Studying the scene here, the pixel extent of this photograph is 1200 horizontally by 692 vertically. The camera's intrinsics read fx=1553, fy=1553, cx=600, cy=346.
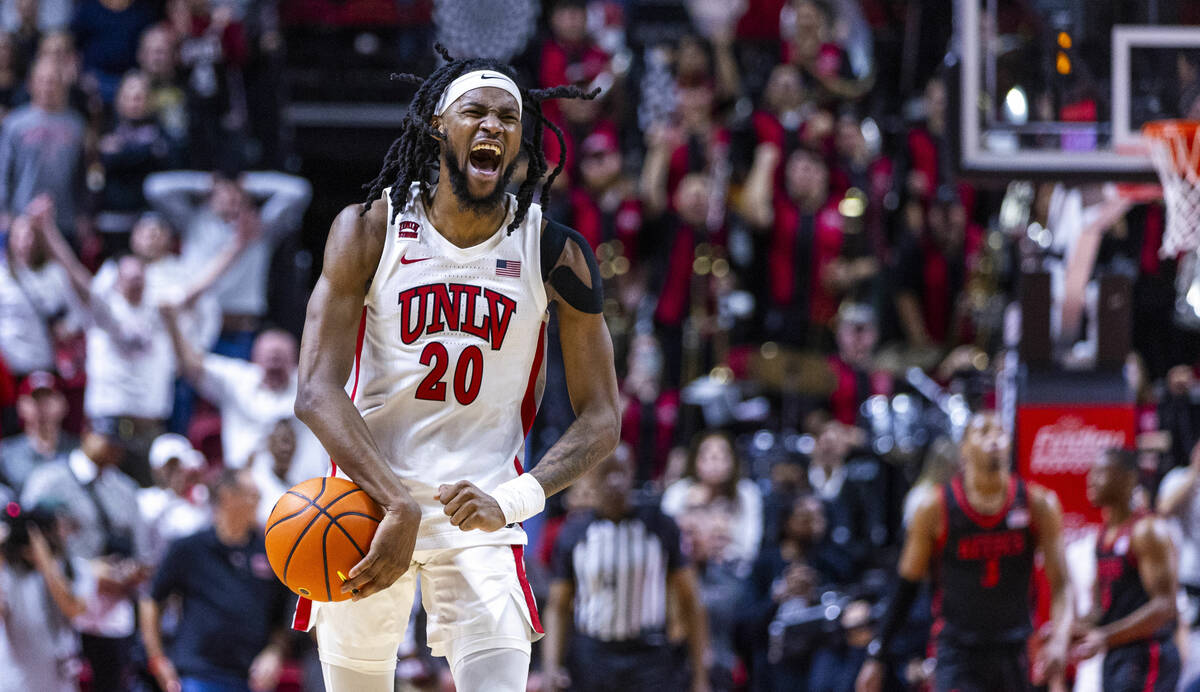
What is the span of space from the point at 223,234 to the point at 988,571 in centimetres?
635

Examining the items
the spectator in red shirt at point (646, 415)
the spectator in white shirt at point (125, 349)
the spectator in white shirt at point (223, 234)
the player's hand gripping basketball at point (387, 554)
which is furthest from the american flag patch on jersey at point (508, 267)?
the spectator in white shirt at point (223, 234)

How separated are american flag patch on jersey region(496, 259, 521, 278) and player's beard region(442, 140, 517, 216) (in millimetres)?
144

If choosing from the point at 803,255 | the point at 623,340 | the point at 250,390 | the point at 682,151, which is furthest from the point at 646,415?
the point at 250,390

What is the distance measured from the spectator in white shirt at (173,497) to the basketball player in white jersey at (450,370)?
17.6 feet

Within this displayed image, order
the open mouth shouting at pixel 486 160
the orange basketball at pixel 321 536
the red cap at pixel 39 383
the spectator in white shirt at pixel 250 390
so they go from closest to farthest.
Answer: the orange basketball at pixel 321 536
the open mouth shouting at pixel 486 160
the red cap at pixel 39 383
the spectator in white shirt at pixel 250 390

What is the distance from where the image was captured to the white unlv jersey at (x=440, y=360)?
4281mm

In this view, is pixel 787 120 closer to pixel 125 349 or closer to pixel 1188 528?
pixel 1188 528

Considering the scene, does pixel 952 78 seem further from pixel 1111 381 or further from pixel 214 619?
pixel 214 619

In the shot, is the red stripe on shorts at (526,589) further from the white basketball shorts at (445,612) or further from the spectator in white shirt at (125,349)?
the spectator in white shirt at (125,349)

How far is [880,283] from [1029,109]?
158 inches

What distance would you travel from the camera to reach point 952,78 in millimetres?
8750

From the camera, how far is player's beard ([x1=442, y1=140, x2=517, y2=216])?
429 cm

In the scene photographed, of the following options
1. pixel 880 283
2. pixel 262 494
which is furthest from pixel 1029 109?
pixel 262 494

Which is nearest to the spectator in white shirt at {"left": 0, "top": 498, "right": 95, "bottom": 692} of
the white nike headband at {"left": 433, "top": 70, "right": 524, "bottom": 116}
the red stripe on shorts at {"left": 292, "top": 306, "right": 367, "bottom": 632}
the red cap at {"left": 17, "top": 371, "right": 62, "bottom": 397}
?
the red cap at {"left": 17, "top": 371, "right": 62, "bottom": 397}
